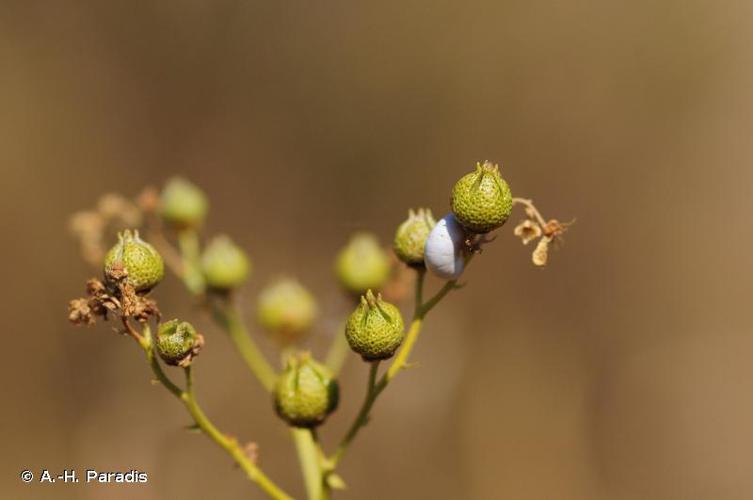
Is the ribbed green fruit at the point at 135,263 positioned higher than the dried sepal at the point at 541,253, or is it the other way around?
the ribbed green fruit at the point at 135,263

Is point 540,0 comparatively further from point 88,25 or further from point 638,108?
point 88,25

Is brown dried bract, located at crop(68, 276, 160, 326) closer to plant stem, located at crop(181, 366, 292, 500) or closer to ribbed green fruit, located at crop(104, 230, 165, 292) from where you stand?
ribbed green fruit, located at crop(104, 230, 165, 292)

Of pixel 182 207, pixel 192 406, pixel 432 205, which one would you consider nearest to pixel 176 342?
pixel 192 406

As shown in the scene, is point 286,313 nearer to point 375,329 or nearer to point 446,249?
point 375,329

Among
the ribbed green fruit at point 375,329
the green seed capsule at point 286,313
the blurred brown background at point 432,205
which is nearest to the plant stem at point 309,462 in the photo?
the ribbed green fruit at point 375,329

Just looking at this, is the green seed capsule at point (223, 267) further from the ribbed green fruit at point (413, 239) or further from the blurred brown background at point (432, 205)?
the blurred brown background at point (432, 205)

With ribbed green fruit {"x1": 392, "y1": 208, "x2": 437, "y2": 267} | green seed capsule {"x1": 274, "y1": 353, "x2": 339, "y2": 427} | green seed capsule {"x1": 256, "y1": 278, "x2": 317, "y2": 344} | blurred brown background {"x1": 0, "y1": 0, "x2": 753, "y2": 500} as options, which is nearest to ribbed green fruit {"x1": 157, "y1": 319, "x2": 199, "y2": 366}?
green seed capsule {"x1": 274, "y1": 353, "x2": 339, "y2": 427}
